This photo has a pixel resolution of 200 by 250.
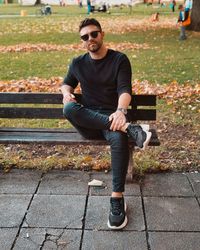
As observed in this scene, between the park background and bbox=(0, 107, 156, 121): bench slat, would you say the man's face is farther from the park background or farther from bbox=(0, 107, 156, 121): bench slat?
the park background

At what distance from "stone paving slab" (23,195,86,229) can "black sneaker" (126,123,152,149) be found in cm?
76

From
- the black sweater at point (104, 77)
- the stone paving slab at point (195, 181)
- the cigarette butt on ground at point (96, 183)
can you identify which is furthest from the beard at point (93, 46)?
the stone paving slab at point (195, 181)

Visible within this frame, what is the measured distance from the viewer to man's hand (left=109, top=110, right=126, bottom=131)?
11.6 ft

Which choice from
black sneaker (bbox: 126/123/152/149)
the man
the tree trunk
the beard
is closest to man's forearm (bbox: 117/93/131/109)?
the man

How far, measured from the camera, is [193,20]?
53.9 feet

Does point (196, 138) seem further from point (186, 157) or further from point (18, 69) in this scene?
point (18, 69)

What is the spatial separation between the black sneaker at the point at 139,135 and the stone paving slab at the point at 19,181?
3.75 feet

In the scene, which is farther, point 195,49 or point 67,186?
point 195,49

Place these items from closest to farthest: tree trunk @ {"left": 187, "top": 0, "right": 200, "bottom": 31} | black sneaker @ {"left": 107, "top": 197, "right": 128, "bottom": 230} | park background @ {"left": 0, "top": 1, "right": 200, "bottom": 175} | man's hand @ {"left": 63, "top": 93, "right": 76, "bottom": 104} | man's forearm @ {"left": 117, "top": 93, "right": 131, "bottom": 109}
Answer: black sneaker @ {"left": 107, "top": 197, "right": 128, "bottom": 230} → man's forearm @ {"left": 117, "top": 93, "right": 131, "bottom": 109} → man's hand @ {"left": 63, "top": 93, "right": 76, "bottom": 104} → park background @ {"left": 0, "top": 1, "right": 200, "bottom": 175} → tree trunk @ {"left": 187, "top": 0, "right": 200, "bottom": 31}

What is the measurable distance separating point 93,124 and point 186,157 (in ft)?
4.62

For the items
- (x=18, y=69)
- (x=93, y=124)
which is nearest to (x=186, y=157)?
(x=93, y=124)

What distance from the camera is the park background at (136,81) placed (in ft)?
14.9

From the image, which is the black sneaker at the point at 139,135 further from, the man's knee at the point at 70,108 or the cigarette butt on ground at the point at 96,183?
the cigarette butt on ground at the point at 96,183

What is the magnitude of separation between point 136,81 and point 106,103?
13.5 ft
